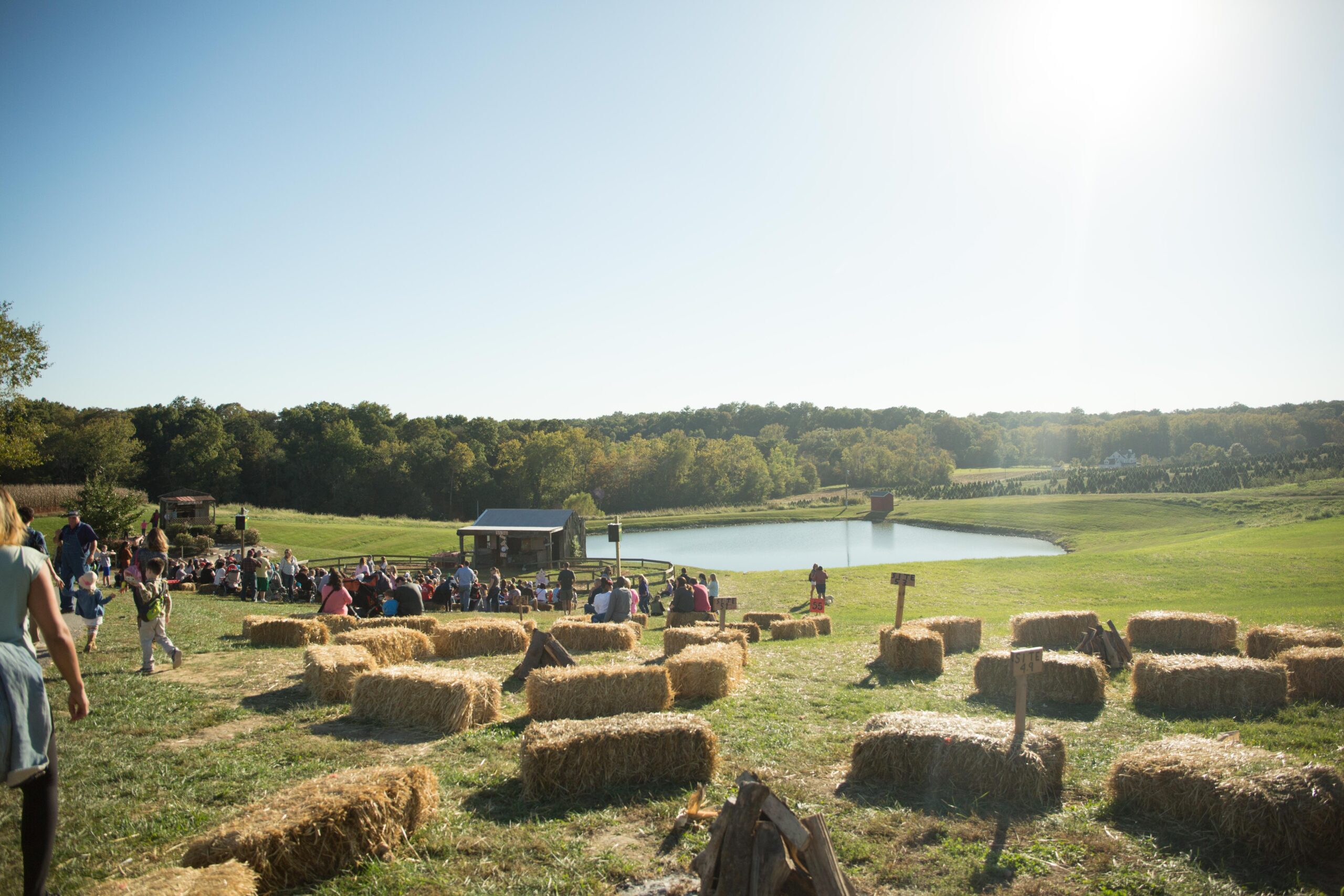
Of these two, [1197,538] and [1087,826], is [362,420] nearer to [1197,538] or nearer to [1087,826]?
[1197,538]

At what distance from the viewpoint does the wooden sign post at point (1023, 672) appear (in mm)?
6703

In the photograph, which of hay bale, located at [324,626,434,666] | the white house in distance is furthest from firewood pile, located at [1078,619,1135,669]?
the white house in distance

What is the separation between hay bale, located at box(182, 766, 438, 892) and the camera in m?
4.57

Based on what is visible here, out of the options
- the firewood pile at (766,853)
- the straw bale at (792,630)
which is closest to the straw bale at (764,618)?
the straw bale at (792,630)

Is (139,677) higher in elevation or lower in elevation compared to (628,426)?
lower

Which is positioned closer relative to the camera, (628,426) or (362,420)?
(362,420)

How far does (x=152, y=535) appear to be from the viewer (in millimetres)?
14188

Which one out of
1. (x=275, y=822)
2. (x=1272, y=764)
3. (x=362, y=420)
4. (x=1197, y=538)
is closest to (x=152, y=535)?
(x=275, y=822)

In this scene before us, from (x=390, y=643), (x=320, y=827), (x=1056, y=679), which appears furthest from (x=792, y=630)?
(x=320, y=827)

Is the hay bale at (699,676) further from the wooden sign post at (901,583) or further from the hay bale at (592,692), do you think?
the wooden sign post at (901,583)

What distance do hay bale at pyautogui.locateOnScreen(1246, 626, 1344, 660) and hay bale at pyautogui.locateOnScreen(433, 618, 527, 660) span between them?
1175 cm

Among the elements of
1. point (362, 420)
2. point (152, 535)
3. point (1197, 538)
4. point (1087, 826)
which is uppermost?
point (362, 420)

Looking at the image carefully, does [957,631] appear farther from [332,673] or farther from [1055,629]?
[332,673]

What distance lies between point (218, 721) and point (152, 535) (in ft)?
26.4
